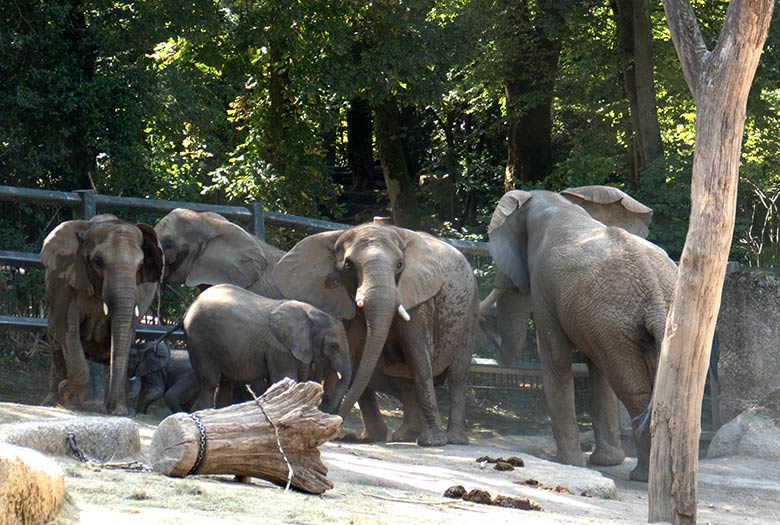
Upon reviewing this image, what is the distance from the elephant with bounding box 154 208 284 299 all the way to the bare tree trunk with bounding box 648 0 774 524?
5.48m

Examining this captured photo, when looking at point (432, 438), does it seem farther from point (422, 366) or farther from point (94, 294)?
point (94, 294)

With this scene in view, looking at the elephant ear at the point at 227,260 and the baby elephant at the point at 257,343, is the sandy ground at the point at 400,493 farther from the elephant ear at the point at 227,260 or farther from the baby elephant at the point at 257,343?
the elephant ear at the point at 227,260

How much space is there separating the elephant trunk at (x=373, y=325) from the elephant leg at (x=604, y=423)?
234 centimetres

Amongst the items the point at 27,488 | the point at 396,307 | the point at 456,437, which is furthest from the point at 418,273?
the point at 27,488

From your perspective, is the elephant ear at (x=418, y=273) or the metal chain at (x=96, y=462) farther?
the elephant ear at (x=418, y=273)

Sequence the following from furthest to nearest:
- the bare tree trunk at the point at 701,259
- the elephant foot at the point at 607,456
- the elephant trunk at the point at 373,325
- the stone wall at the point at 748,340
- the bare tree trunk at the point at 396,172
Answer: the bare tree trunk at the point at 396,172 < the stone wall at the point at 748,340 < the elephant foot at the point at 607,456 < the elephant trunk at the point at 373,325 < the bare tree trunk at the point at 701,259

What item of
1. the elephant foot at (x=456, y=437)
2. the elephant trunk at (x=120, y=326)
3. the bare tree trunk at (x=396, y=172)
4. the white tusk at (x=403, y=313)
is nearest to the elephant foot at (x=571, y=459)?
the elephant foot at (x=456, y=437)

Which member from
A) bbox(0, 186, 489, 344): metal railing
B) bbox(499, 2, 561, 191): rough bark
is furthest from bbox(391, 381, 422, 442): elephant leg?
bbox(499, 2, 561, 191): rough bark

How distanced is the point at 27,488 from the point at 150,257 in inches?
276

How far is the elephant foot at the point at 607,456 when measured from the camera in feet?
41.5

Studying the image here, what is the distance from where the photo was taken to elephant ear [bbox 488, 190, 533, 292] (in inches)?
528

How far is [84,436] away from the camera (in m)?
7.53

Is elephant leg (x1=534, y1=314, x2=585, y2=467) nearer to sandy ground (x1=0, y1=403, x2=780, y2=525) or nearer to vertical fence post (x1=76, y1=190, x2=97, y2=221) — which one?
sandy ground (x1=0, y1=403, x2=780, y2=525)

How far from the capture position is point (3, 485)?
487 cm
